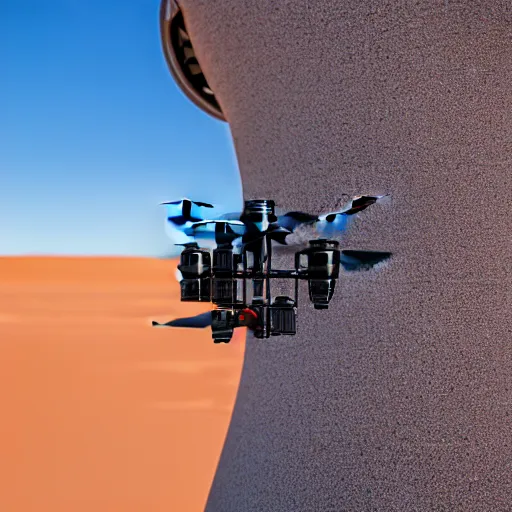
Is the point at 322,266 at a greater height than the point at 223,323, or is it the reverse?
the point at 322,266

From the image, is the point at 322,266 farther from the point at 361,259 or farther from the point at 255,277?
the point at 361,259

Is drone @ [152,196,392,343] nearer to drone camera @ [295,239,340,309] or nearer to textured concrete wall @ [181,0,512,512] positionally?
drone camera @ [295,239,340,309]

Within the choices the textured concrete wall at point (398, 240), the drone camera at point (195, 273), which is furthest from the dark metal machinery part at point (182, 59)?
the drone camera at point (195, 273)

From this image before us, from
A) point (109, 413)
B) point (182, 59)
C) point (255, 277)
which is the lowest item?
point (109, 413)

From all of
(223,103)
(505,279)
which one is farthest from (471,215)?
(223,103)

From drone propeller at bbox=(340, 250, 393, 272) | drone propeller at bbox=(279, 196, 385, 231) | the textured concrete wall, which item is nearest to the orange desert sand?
the textured concrete wall

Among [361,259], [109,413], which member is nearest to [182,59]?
[361,259]

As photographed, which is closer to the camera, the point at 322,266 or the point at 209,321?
the point at 322,266

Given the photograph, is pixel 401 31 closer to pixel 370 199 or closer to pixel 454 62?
pixel 454 62

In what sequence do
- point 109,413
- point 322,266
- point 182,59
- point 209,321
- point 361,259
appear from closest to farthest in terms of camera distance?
point 322,266, point 209,321, point 361,259, point 182,59, point 109,413
